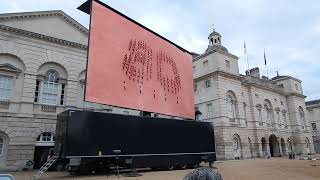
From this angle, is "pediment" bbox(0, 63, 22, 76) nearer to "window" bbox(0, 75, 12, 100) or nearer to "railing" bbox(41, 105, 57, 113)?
"window" bbox(0, 75, 12, 100)

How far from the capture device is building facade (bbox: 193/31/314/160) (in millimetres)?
32875

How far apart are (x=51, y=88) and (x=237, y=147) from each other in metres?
23.4

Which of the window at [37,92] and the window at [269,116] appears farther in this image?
the window at [269,116]

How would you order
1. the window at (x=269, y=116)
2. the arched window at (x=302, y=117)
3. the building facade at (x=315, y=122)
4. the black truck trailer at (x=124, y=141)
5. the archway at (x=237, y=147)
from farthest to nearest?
the building facade at (x=315, y=122), the arched window at (x=302, y=117), the window at (x=269, y=116), the archway at (x=237, y=147), the black truck trailer at (x=124, y=141)

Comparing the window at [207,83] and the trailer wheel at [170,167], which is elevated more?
the window at [207,83]

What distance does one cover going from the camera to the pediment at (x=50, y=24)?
21.3 meters

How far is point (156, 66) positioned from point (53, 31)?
10142mm

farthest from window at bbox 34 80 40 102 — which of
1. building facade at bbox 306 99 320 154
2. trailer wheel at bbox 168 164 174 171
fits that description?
building facade at bbox 306 99 320 154

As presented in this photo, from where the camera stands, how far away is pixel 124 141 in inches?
677

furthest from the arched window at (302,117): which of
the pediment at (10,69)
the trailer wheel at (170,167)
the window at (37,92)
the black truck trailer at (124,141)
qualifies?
the pediment at (10,69)

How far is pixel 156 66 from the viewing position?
66.4 feet

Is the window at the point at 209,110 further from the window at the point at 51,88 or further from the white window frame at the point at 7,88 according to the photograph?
the white window frame at the point at 7,88

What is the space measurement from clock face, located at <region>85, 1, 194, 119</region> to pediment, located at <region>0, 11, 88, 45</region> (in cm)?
819

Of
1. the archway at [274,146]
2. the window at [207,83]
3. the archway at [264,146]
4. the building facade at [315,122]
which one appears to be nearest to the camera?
the window at [207,83]
